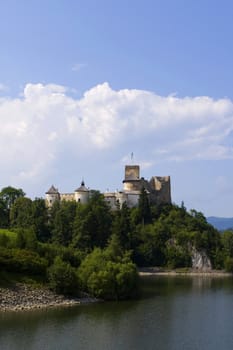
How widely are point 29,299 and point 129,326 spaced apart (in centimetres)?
990

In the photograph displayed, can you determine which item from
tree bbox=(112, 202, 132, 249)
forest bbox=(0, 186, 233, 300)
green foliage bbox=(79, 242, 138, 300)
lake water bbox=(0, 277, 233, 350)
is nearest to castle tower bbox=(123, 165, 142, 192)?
forest bbox=(0, 186, 233, 300)

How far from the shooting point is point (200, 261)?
82.6 metres

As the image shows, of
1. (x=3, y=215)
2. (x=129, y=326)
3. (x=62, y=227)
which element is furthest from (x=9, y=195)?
(x=129, y=326)

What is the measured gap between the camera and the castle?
289 feet

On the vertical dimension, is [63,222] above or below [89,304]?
above

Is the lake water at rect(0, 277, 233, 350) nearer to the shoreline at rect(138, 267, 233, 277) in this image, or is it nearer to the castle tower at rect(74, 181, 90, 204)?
the shoreline at rect(138, 267, 233, 277)

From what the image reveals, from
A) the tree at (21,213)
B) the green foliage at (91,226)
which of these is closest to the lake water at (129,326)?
the green foliage at (91,226)

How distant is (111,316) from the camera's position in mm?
40750

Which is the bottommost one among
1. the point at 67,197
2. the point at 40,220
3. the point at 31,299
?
the point at 31,299

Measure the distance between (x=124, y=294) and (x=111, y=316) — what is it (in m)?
7.89

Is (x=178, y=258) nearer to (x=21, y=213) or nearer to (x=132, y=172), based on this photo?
(x=132, y=172)

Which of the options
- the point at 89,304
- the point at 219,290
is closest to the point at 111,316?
the point at 89,304

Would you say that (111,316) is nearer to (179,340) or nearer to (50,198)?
(179,340)

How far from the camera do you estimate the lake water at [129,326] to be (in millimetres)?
32625
